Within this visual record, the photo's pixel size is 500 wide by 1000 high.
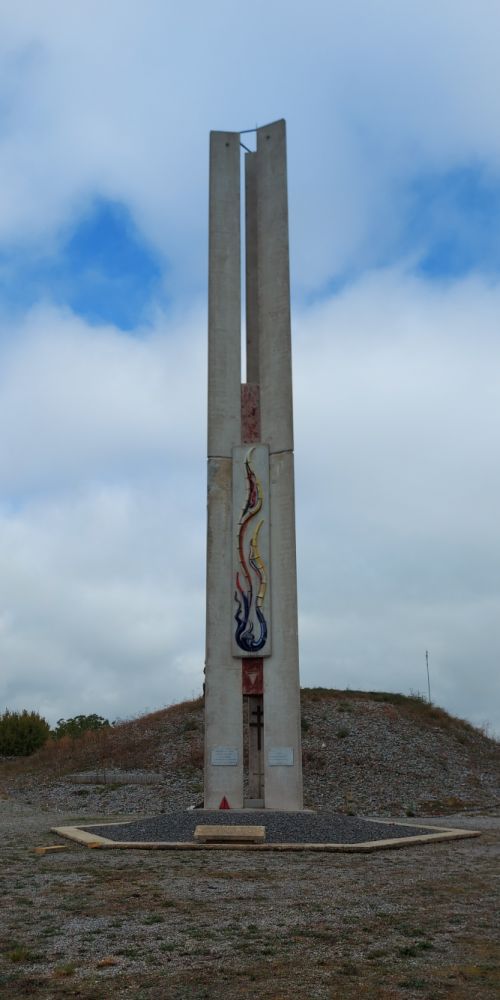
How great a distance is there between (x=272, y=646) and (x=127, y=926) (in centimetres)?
1087

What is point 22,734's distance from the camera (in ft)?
113

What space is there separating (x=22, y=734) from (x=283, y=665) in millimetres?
20650

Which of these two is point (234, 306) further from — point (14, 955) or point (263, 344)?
point (14, 955)

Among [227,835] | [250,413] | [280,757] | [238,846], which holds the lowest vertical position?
[238,846]

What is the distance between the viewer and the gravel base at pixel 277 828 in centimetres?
1280

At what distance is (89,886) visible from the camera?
859 cm

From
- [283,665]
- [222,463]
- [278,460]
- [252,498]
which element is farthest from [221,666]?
[278,460]

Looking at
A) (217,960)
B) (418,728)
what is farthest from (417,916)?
(418,728)

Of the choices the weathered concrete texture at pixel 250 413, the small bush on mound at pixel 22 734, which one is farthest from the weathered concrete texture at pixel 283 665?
the small bush on mound at pixel 22 734

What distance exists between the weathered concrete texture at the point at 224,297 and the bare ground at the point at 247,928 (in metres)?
9.89

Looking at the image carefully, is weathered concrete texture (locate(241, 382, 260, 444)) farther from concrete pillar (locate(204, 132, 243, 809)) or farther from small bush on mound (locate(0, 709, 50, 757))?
small bush on mound (locate(0, 709, 50, 757))

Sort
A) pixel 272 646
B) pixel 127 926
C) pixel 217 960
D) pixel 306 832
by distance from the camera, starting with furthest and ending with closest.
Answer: pixel 272 646 < pixel 306 832 < pixel 127 926 < pixel 217 960

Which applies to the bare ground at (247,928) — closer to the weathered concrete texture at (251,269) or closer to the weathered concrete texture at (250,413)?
the weathered concrete texture at (250,413)

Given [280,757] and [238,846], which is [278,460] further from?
[238,846]
